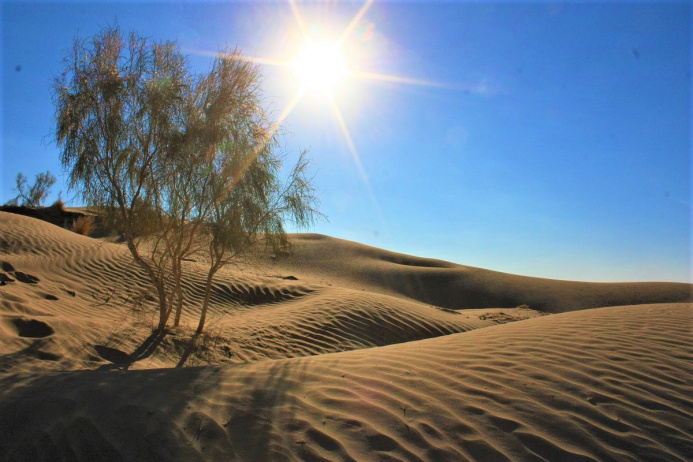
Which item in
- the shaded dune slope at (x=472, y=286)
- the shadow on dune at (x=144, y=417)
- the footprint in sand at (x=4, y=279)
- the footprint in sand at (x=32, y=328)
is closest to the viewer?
the shadow on dune at (x=144, y=417)

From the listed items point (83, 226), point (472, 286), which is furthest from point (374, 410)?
point (472, 286)

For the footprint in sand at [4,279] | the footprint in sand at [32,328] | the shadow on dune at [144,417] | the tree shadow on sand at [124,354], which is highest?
the footprint in sand at [4,279]

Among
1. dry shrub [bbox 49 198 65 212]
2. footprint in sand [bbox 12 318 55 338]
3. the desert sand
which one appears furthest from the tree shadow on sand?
dry shrub [bbox 49 198 65 212]

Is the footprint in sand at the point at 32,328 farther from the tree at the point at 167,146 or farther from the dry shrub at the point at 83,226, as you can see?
the dry shrub at the point at 83,226

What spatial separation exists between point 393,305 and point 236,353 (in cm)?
572

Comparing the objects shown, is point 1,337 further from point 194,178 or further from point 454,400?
point 454,400

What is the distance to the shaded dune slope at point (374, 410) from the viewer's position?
290cm

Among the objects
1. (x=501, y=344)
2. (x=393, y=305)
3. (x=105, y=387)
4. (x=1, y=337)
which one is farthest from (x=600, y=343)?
(x=1, y=337)

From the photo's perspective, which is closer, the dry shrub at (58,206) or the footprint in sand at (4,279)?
the footprint in sand at (4,279)

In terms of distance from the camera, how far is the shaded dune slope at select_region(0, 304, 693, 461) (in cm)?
290

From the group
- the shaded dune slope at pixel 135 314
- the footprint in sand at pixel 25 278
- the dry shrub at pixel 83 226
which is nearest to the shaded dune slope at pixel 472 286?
the shaded dune slope at pixel 135 314

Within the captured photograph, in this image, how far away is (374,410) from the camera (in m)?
3.45

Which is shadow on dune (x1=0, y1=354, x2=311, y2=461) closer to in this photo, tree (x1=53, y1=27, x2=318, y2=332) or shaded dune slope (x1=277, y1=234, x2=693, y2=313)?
tree (x1=53, y1=27, x2=318, y2=332)

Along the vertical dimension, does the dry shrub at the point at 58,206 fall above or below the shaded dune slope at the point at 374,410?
above
